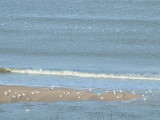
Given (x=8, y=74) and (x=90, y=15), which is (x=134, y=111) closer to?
(x=8, y=74)

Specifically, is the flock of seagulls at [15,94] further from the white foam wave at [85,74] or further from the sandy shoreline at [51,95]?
the white foam wave at [85,74]

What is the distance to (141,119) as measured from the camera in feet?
84.2

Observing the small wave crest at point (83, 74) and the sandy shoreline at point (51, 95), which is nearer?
the sandy shoreline at point (51, 95)

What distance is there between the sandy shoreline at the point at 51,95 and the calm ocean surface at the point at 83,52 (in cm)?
83

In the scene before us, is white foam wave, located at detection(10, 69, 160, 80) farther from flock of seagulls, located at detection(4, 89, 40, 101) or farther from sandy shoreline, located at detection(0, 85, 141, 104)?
flock of seagulls, located at detection(4, 89, 40, 101)

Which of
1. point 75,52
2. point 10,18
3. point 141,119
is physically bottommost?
point 141,119

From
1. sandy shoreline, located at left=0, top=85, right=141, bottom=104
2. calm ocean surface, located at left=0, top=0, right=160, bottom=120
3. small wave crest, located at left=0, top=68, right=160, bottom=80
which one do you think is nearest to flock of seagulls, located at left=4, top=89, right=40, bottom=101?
sandy shoreline, located at left=0, top=85, right=141, bottom=104

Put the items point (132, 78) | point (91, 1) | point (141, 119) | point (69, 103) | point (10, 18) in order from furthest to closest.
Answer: point (91, 1), point (10, 18), point (132, 78), point (69, 103), point (141, 119)

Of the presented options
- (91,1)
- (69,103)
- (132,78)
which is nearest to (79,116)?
(69,103)

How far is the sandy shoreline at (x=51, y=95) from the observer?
94.0 ft

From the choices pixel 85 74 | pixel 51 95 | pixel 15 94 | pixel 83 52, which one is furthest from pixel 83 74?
pixel 83 52

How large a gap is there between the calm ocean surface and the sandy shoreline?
83 cm

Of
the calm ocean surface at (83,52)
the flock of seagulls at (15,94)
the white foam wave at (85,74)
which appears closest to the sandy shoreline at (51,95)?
the flock of seagulls at (15,94)

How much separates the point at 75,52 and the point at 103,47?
3.07m
